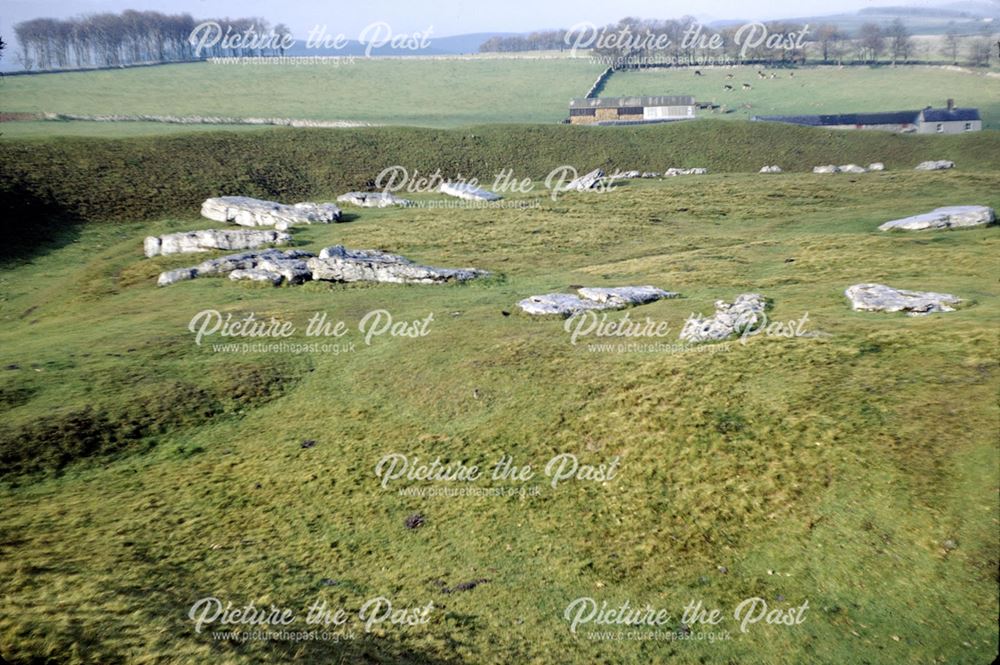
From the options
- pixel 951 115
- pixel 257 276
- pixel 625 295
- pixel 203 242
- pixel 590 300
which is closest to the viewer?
pixel 590 300

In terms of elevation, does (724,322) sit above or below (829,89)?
above

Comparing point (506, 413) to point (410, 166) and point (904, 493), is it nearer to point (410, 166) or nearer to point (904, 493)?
point (904, 493)

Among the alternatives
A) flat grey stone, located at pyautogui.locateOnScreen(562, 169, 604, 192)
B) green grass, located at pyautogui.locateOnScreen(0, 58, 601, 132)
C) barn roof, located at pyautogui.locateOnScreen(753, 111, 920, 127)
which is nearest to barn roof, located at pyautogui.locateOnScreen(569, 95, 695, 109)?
green grass, located at pyautogui.locateOnScreen(0, 58, 601, 132)

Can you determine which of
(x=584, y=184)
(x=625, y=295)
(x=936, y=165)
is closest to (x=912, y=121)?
(x=936, y=165)

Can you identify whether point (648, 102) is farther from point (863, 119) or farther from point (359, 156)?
point (359, 156)

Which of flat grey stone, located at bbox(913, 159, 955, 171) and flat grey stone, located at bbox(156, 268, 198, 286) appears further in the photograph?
flat grey stone, located at bbox(913, 159, 955, 171)

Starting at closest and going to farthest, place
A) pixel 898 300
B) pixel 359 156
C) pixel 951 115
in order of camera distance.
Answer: pixel 898 300 < pixel 359 156 < pixel 951 115

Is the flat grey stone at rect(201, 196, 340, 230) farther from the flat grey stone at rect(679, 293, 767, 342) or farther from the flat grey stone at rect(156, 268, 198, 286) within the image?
the flat grey stone at rect(679, 293, 767, 342)
